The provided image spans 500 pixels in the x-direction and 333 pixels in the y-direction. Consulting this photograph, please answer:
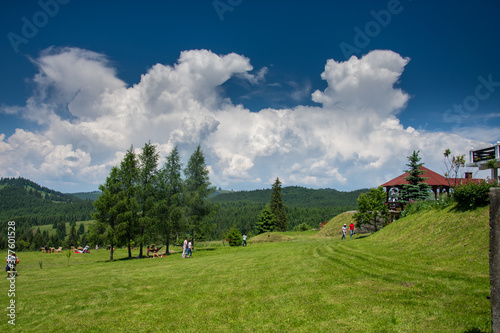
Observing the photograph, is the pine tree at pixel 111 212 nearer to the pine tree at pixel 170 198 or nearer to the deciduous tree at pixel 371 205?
the pine tree at pixel 170 198

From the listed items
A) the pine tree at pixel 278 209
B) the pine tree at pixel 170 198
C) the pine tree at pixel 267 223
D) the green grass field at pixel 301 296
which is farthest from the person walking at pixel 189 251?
the pine tree at pixel 278 209

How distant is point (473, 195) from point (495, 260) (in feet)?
46.1

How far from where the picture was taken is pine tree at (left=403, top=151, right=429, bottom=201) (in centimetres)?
3003

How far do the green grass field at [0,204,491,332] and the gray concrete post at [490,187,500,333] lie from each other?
7.39ft

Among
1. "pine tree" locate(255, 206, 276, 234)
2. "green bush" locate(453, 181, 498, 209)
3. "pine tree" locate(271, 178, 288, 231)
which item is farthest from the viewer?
"pine tree" locate(271, 178, 288, 231)

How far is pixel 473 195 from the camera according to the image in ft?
52.3

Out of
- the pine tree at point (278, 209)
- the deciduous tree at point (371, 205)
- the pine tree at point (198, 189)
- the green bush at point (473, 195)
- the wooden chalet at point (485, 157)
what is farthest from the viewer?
the pine tree at point (278, 209)

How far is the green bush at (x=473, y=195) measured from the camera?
15.4 metres

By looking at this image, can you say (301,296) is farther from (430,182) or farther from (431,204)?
(430,182)

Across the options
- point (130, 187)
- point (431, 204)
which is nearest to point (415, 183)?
point (431, 204)

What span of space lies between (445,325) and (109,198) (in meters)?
28.8

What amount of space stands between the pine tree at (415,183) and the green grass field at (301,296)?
48.3ft

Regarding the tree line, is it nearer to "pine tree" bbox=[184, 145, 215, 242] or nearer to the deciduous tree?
"pine tree" bbox=[184, 145, 215, 242]

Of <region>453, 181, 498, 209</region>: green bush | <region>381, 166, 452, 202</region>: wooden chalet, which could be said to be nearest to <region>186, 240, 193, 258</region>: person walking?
<region>453, 181, 498, 209</region>: green bush
